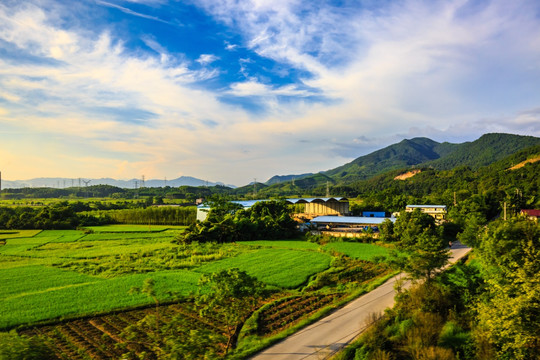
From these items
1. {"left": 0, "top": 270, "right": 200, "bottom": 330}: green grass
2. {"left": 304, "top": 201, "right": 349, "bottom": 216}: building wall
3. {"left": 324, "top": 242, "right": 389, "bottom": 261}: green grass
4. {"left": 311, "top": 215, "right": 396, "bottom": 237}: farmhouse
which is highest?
{"left": 304, "top": 201, "right": 349, "bottom": 216}: building wall

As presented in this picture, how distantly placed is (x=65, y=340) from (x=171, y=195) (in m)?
131

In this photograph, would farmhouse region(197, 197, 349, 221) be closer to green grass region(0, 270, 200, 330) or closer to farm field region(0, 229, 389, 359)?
farm field region(0, 229, 389, 359)

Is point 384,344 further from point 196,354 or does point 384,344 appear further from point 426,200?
point 426,200

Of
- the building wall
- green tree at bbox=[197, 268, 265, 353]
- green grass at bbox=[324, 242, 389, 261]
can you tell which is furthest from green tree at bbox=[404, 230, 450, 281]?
the building wall

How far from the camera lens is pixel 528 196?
64750mm

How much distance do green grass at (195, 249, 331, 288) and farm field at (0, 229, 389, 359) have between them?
0.27ft

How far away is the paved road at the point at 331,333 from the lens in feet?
43.1

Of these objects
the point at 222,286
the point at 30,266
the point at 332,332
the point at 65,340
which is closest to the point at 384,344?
the point at 332,332

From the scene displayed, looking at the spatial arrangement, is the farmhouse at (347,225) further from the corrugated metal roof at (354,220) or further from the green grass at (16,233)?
the green grass at (16,233)

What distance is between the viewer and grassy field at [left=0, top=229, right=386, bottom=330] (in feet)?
61.1

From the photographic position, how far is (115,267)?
88.3 ft

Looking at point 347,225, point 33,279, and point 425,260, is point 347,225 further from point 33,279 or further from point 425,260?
point 33,279

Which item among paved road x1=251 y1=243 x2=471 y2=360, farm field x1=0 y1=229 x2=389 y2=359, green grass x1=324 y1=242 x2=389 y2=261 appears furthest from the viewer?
green grass x1=324 y1=242 x2=389 y2=261

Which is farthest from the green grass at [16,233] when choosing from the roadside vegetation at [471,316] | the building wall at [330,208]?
the roadside vegetation at [471,316]
